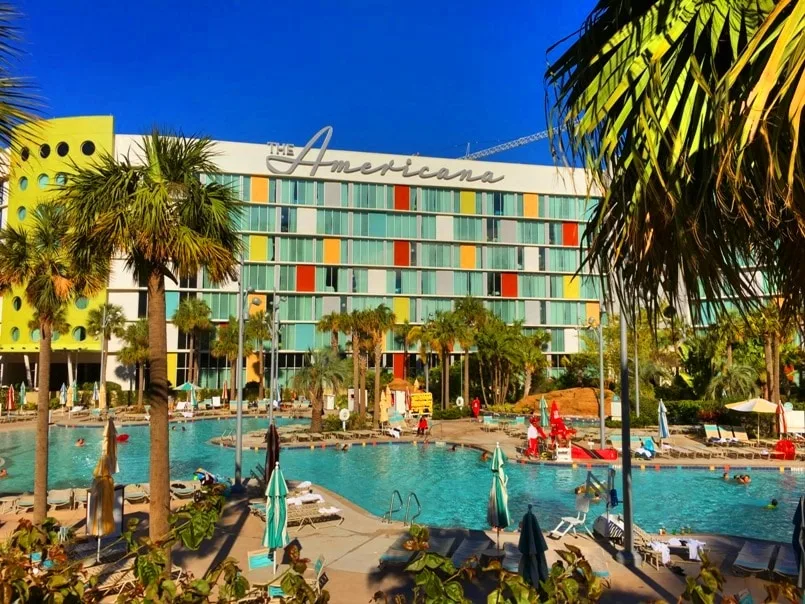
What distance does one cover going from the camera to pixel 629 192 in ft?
10.0

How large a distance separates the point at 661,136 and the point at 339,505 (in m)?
14.9

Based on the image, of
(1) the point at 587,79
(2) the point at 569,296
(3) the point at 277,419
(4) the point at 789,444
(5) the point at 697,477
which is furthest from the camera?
(2) the point at 569,296

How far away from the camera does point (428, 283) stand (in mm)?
62344

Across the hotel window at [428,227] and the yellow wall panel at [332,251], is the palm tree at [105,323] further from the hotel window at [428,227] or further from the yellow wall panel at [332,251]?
the hotel window at [428,227]

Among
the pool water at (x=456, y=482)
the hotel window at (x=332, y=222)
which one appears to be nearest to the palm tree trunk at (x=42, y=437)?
the pool water at (x=456, y=482)

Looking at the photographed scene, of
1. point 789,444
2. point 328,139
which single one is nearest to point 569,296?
point 328,139

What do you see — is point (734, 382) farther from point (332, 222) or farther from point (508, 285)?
point (332, 222)

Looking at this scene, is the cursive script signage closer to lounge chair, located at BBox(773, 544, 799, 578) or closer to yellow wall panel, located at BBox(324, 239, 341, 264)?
yellow wall panel, located at BBox(324, 239, 341, 264)

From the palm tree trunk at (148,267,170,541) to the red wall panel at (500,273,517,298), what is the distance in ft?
185

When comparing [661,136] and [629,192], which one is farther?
[629,192]

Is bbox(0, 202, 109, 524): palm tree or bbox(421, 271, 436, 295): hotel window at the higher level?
bbox(421, 271, 436, 295): hotel window

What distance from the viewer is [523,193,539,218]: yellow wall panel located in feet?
213

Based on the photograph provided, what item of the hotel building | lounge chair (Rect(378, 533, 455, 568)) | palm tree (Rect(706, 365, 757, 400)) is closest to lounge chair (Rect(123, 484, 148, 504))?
lounge chair (Rect(378, 533, 455, 568))

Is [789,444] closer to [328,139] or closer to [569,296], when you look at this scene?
[569,296]
